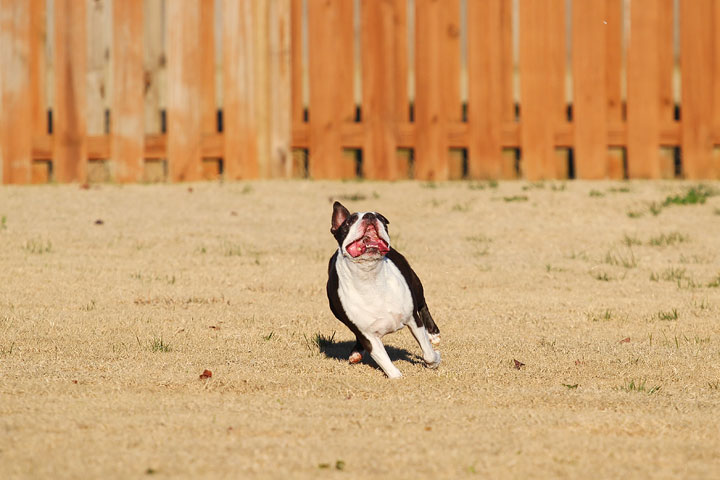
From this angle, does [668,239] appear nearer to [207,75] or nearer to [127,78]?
[207,75]

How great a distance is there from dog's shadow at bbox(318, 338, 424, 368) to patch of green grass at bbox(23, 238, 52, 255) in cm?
377

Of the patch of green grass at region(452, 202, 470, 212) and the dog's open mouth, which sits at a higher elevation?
the patch of green grass at region(452, 202, 470, 212)

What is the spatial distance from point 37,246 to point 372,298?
511 cm

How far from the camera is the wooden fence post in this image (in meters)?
12.0

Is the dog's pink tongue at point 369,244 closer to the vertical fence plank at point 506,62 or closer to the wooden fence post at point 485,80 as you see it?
the wooden fence post at point 485,80

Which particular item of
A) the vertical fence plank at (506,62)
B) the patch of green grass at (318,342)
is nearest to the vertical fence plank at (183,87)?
the vertical fence plank at (506,62)

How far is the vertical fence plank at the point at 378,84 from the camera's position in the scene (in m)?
12.0

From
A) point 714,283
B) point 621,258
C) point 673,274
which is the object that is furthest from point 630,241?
point 714,283

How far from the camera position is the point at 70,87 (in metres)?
12.1

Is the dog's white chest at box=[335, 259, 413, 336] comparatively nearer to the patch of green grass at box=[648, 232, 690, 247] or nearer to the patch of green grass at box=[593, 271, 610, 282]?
the patch of green grass at box=[593, 271, 610, 282]

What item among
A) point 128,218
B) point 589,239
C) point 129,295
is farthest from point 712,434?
point 128,218

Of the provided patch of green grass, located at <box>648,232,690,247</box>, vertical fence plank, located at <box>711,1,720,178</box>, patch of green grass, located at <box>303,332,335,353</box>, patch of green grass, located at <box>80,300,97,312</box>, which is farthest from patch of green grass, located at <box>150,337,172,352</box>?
vertical fence plank, located at <box>711,1,720,178</box>

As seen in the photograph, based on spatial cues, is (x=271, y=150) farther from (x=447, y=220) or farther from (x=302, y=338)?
(x=302, y=338)

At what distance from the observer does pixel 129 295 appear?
302 inches
